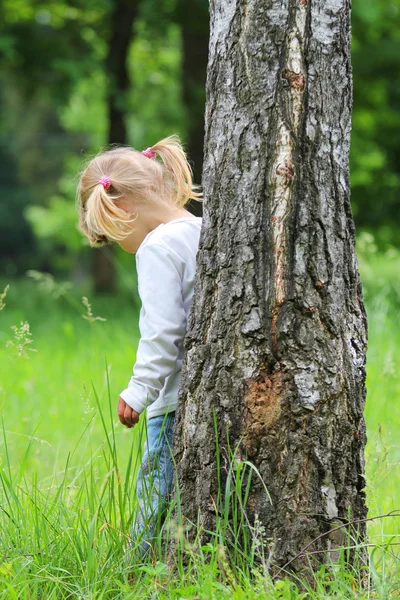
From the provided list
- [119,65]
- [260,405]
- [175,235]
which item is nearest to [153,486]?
[260,405]

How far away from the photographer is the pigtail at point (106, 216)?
8.91 feet

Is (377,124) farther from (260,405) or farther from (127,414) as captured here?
(260,405)

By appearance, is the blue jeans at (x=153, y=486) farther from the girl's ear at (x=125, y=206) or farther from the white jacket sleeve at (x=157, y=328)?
the girl's ear at (x=125, y=206)

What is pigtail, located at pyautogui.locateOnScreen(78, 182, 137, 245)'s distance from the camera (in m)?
2.72

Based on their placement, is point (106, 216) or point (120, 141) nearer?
point (106, 216)

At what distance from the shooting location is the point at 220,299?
230cm

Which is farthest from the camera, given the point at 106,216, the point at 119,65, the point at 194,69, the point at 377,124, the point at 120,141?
the point at 120,141

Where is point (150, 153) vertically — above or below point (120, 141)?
below

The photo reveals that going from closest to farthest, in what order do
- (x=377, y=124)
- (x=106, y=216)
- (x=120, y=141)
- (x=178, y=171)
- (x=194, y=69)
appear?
(x=106, y=216) < (x=178, y=171) < (x=194, y=69) < (x=377, y=124) < (x=120, y=141)

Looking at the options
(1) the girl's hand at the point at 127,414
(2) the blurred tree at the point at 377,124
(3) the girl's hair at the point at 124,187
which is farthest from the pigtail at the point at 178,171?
(2) the blurred tree at the point at 377,124

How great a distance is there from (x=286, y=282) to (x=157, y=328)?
0.53 metres

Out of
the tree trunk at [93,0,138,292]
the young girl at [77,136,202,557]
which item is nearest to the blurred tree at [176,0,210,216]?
the tree trunk at [93,0,138,292]

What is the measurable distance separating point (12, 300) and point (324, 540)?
462 inches

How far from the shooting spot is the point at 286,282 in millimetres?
2227
